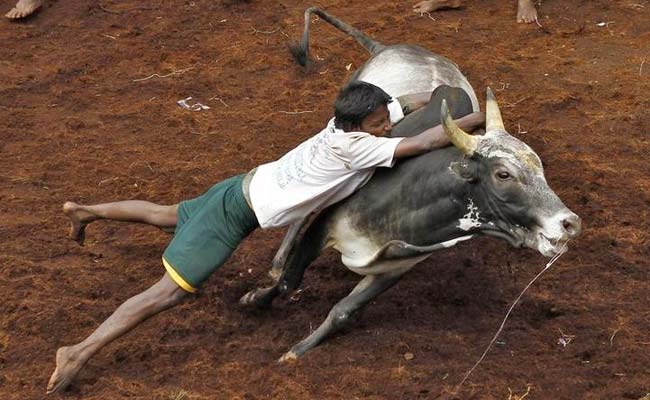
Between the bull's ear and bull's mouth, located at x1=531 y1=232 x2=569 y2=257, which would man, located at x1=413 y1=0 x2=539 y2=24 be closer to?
the bull's ear

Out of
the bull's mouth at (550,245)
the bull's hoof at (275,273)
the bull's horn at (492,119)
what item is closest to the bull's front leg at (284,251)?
the bull's hoof at (275,273)

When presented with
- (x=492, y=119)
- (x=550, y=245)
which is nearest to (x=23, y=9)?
(x=492, y=119)

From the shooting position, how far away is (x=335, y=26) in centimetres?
660

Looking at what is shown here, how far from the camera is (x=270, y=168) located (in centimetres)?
450

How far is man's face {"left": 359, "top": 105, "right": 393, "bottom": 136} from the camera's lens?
4.18 metres

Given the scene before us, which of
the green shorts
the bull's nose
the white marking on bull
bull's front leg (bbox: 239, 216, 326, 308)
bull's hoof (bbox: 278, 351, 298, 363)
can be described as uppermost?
the bull's nose

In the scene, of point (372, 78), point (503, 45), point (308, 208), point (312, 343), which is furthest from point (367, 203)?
point (503, 45)

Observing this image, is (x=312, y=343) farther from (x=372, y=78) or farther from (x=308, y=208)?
(x=372, y=78)

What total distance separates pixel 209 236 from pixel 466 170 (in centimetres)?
119

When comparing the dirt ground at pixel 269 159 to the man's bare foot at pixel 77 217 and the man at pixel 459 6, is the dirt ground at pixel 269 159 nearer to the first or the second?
the man at pixel 459 6

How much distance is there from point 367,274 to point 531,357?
0.83 meters

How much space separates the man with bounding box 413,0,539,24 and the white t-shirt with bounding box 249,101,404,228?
4.49m

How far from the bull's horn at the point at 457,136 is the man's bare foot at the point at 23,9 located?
571 centimetres

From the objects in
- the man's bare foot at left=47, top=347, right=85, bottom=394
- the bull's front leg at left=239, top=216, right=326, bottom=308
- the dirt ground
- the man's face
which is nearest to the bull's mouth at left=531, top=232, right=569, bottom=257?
the dirt ground
